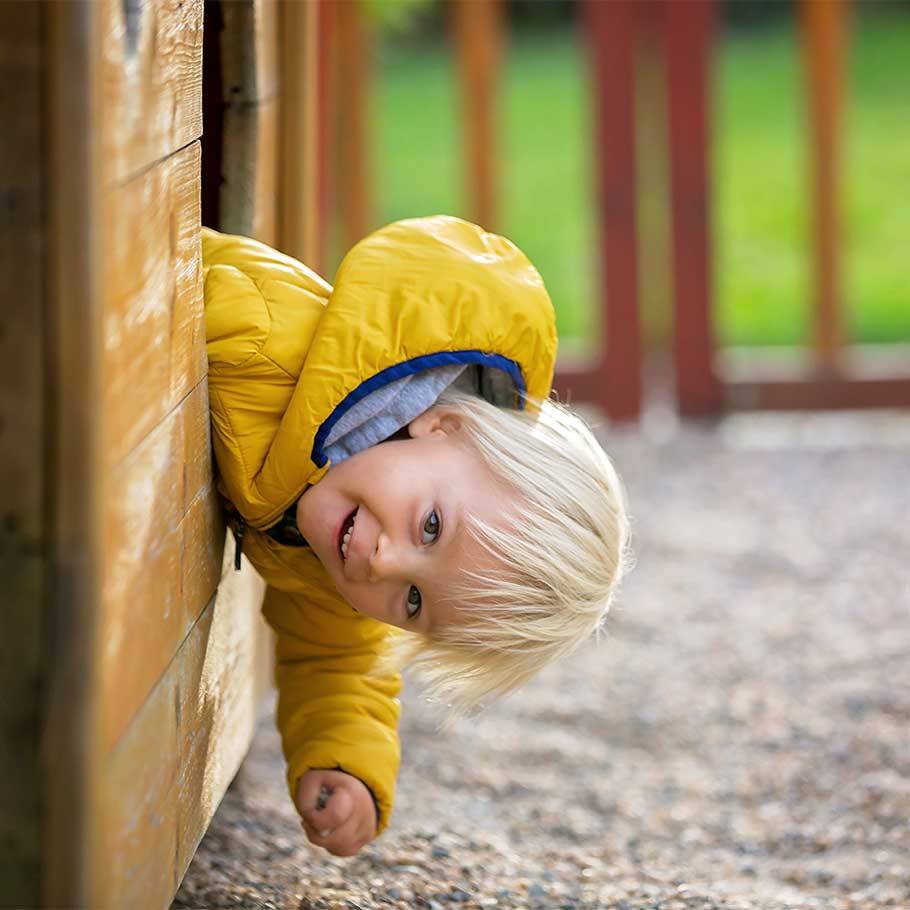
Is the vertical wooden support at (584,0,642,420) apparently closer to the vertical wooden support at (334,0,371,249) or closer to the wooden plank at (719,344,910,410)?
the wooden plank at (719,344,910,410)

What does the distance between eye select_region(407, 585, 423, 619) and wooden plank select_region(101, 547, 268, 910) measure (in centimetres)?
20

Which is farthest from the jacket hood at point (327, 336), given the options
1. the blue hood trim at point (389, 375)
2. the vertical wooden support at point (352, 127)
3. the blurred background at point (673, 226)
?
the vertical wooden support at point (352, 127)

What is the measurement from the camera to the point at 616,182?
4.06m

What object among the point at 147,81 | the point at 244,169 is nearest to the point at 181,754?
the point at 147,81

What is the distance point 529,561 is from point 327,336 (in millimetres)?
301

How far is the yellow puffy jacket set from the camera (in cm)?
150

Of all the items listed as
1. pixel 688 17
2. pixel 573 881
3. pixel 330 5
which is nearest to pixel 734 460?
pixel 688 17

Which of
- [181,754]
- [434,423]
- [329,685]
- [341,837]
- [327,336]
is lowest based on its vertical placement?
[341,837]

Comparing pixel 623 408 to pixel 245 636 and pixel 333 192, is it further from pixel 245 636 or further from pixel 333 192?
pixel 245 636

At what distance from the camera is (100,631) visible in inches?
39.6

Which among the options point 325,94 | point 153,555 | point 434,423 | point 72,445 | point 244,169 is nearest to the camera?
point 72,445

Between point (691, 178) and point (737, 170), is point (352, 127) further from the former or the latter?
point (737, 170)

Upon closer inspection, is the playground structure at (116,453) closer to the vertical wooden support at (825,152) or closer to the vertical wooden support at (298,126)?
the vertical wooden support at (298,126)

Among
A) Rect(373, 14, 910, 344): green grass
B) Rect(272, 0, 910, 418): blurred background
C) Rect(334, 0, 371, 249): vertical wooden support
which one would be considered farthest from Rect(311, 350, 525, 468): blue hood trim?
Rect(373, 14, 910, 344): green grass
